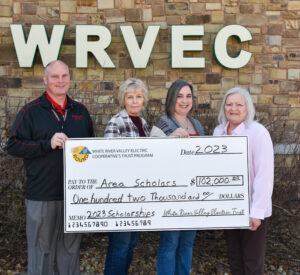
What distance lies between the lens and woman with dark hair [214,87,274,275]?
300 cm

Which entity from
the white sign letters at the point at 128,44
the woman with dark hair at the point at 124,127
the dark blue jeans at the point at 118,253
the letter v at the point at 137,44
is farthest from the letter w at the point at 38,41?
the dark blue jeans at the point at 118,253

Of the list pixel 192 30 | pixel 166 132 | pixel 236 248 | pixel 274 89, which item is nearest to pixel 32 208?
pixel 166 132

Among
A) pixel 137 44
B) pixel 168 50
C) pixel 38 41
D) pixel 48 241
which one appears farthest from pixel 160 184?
pixel 38 41

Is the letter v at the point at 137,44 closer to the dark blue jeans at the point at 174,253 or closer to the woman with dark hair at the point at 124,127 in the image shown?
the woman with dark hair at the point at 124,127

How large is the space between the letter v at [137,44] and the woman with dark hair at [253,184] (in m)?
4.06

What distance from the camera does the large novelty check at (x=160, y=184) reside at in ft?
10.6

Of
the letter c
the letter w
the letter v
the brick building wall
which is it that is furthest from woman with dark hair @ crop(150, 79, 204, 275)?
the letter w

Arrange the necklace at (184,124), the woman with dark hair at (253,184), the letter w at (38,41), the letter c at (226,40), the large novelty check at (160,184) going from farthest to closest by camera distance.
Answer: the letter c at (226,40), the letter w at (38,41), the necklace at (184,124), the large novelty check at (160,184), the woman with dark hair at (253,184)

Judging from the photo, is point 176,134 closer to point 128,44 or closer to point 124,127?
point 124,127

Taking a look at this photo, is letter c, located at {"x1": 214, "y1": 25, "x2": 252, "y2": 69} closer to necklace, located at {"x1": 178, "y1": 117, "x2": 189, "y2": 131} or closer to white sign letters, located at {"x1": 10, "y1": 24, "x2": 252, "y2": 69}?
white sign letters, located at {"x1": 10, "y1": 24, "x2": 252, "y2": 69}

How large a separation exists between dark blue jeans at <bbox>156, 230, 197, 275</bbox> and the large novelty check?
146 mm

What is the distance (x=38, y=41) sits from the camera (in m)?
6.99

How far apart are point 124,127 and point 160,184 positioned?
21.9 inches

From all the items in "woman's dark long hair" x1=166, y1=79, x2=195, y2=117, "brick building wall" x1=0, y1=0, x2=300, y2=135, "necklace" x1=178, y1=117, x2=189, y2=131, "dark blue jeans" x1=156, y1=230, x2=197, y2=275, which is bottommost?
"dark blue jeans" x1=156, y1=230, x2=197, y2=275
